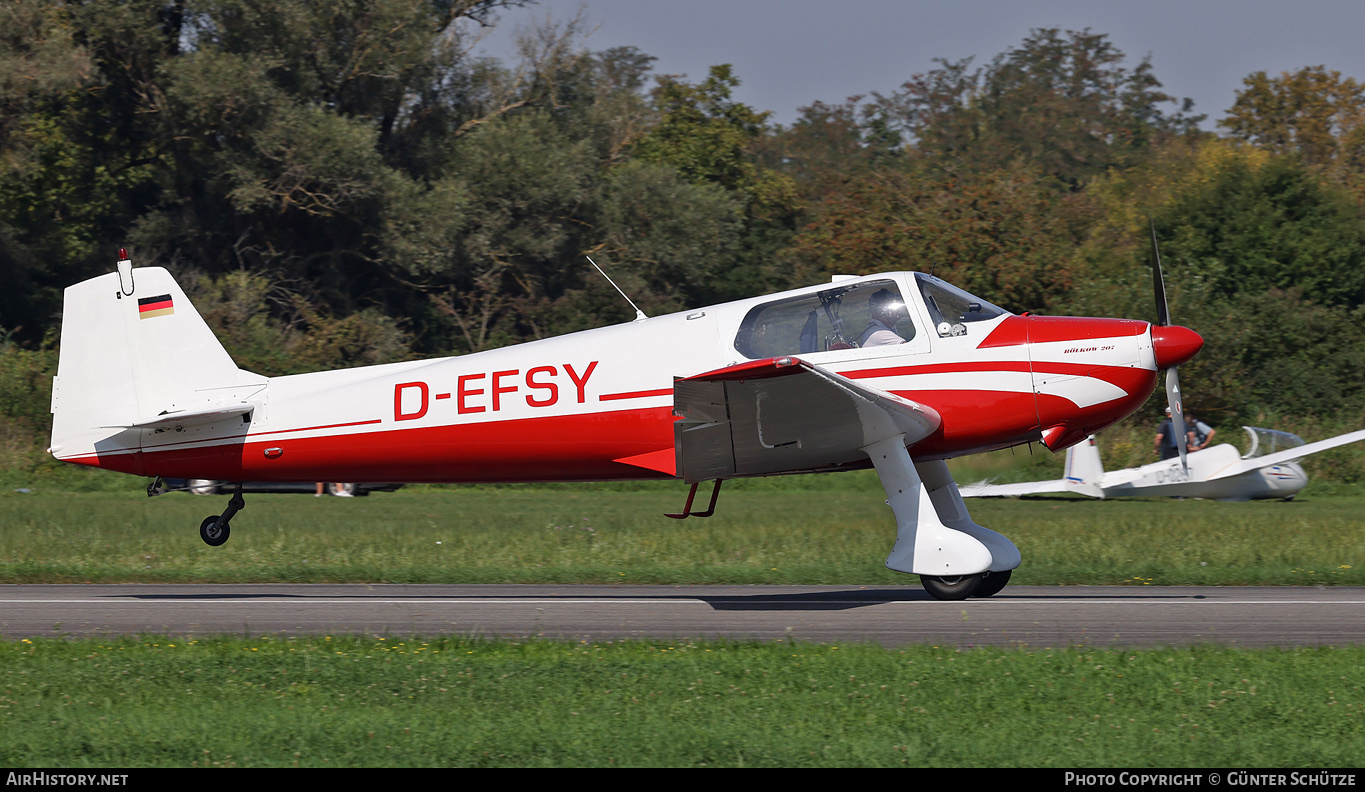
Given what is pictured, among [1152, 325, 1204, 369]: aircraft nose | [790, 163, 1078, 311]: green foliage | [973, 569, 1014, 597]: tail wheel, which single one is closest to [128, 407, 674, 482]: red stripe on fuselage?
[973, 569, 1014, 597]: tail wheel

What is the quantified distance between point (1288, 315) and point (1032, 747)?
104 feet

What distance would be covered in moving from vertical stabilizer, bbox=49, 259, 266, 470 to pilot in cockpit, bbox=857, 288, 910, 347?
232 inches

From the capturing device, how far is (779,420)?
10.9 m

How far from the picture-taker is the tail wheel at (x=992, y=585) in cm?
1166

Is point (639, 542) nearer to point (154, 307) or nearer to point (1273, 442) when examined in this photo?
point (154, 307)

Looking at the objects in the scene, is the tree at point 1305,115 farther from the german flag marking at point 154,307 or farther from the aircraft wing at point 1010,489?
the german flag marking at point 154,307

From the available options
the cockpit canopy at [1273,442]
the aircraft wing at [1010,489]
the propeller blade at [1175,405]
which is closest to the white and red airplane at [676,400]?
the propeller blade at [1175,405]

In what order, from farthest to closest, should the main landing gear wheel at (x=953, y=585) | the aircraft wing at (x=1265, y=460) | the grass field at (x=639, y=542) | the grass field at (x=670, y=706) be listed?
the aircraft wing at (x=1265, y=460)
the grass field at (x=639, y=542)
the main landing gear wheel at (x=953, y=585)
the grass field at (x=670, y=706)

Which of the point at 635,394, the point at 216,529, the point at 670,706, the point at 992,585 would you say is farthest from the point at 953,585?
the point at 216,529

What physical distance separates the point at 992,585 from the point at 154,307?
8.45m

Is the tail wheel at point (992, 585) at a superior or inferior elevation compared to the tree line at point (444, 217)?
inferior

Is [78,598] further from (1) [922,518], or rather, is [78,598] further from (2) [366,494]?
(2) [366,494]

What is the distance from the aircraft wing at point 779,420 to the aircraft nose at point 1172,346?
200 cm

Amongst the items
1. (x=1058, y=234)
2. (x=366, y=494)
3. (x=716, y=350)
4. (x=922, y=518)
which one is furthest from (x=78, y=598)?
(x=1058, y=234)
